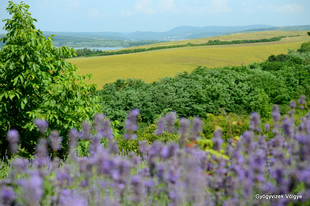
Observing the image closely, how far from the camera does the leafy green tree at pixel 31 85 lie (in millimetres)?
4684

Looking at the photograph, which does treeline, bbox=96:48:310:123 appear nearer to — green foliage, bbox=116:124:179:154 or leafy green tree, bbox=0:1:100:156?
green foliage, bbox=116:124:179:154

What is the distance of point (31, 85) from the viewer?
4.86m

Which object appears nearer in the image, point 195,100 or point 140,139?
point 140,139

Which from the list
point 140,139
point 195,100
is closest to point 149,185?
point 140,139

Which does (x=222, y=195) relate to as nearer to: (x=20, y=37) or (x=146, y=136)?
(x=146, y=136)

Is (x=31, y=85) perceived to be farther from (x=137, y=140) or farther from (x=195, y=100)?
(x=195, y=100)

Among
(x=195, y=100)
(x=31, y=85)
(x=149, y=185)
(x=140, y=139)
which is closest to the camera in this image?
(x=149, y=185)

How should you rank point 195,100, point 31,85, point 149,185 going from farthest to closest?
point 195,100, point 31,85, point 149,185

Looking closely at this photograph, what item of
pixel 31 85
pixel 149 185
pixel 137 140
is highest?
pixel 31 85

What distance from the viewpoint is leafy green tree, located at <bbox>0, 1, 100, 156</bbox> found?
4.68m

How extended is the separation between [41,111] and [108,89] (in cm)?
844

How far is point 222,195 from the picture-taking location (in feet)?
6.53

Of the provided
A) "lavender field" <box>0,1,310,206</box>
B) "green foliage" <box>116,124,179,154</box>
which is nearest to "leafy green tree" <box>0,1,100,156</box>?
"lavender field" <box>0,1,310,206</box>

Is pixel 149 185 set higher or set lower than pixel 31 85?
lower
